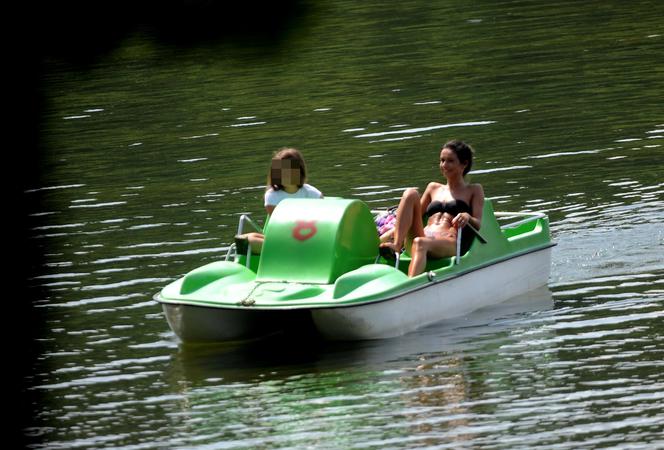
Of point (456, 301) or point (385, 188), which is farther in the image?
point (385, 188)

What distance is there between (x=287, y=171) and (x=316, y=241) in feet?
3.30

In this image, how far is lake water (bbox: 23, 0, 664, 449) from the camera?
991 cm

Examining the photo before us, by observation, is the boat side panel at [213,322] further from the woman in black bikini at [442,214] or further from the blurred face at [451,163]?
the blurred face at [451,163]

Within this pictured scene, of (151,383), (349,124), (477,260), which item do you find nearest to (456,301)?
(477,260)

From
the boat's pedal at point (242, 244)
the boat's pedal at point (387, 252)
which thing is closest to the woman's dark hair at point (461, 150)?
the boat's pedal at point (387, 252)

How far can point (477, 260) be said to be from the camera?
12234 mm

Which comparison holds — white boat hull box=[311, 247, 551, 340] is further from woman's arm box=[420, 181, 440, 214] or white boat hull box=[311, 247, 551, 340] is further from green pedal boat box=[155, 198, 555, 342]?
woman's arm box=[420, 181, 440, 214]

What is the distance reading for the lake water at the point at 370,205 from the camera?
32.5 ft

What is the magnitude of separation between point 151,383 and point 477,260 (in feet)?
9.17

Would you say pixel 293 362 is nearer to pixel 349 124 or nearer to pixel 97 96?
pixel 349 124

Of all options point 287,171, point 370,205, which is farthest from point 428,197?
point 370,205

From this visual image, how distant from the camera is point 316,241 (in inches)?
459

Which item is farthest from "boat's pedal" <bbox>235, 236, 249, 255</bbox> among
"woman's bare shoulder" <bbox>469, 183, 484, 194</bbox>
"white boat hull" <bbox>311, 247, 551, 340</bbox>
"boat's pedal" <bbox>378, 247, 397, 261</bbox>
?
"woman's bare shoulder" <bbox>469, 183, 484, 194</bbox>

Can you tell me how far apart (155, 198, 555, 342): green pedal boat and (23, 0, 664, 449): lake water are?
182 millimetres
